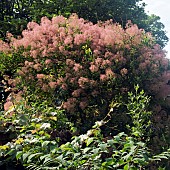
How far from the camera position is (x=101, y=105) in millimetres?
5844

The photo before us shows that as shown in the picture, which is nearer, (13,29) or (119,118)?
(119,118)

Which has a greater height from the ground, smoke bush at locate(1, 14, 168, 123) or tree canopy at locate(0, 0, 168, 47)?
tree canopy at locate(0, 0, 168, 47)

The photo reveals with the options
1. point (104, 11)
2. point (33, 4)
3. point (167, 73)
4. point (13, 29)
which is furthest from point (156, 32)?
point (167, 73)

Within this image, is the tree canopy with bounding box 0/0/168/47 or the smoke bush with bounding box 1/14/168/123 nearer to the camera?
the smoke bush with bounding box 1/14/168/123

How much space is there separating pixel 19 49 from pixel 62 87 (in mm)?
1411

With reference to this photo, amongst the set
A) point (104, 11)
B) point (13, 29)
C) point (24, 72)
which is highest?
point (104, 11)

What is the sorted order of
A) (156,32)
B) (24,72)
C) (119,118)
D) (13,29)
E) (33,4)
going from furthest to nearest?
1. (156,32)
2. (33,4)
3. (13,29)
4. (24,72)
5. (119,118)

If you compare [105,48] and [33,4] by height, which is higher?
[33,4]

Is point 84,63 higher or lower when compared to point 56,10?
lower

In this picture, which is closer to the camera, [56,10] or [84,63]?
[84,63]

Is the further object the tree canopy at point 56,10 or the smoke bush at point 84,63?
the tree canopy at point 56,10

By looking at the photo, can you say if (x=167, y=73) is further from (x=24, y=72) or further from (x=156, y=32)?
(x=156, y=32)

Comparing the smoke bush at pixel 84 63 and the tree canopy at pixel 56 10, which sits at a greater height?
the tree canopy at pixel 56 10

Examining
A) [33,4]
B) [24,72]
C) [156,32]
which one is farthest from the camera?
[156,32]
